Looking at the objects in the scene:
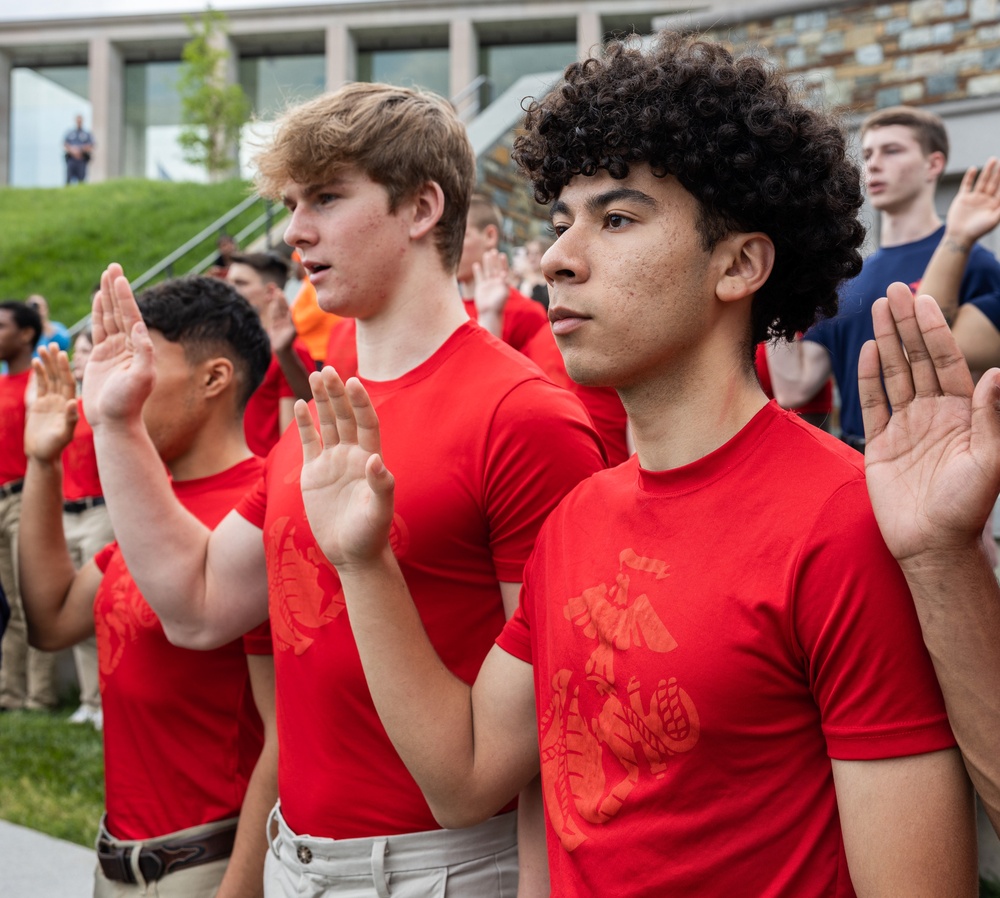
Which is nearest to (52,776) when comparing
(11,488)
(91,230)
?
(11,488)

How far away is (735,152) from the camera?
1741 millimetres

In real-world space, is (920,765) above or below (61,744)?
above

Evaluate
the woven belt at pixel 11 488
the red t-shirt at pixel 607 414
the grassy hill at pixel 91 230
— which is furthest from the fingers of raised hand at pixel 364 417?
the grassy hill at pixel 91 230

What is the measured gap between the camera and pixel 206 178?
29297mm

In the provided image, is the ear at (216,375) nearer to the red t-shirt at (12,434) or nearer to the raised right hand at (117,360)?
the raised right hand at (117,360)

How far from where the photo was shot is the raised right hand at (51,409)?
3271mm

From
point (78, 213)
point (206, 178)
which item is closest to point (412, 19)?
point (206, 178)

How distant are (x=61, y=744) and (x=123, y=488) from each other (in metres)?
4.49

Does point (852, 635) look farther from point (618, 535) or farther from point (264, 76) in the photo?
point (264, 76)

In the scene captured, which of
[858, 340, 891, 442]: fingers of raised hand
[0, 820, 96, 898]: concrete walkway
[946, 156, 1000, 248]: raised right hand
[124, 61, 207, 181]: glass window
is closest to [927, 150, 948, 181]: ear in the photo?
[946, 156, 1000, 248]: raised right hand

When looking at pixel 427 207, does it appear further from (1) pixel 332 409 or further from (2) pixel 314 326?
(2) pixel 314 326

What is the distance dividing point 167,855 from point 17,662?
17.9 ft

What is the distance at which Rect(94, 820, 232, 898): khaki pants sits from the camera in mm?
2701

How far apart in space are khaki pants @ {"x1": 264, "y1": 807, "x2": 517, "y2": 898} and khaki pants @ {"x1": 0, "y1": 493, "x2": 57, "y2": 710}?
586 centimetres
